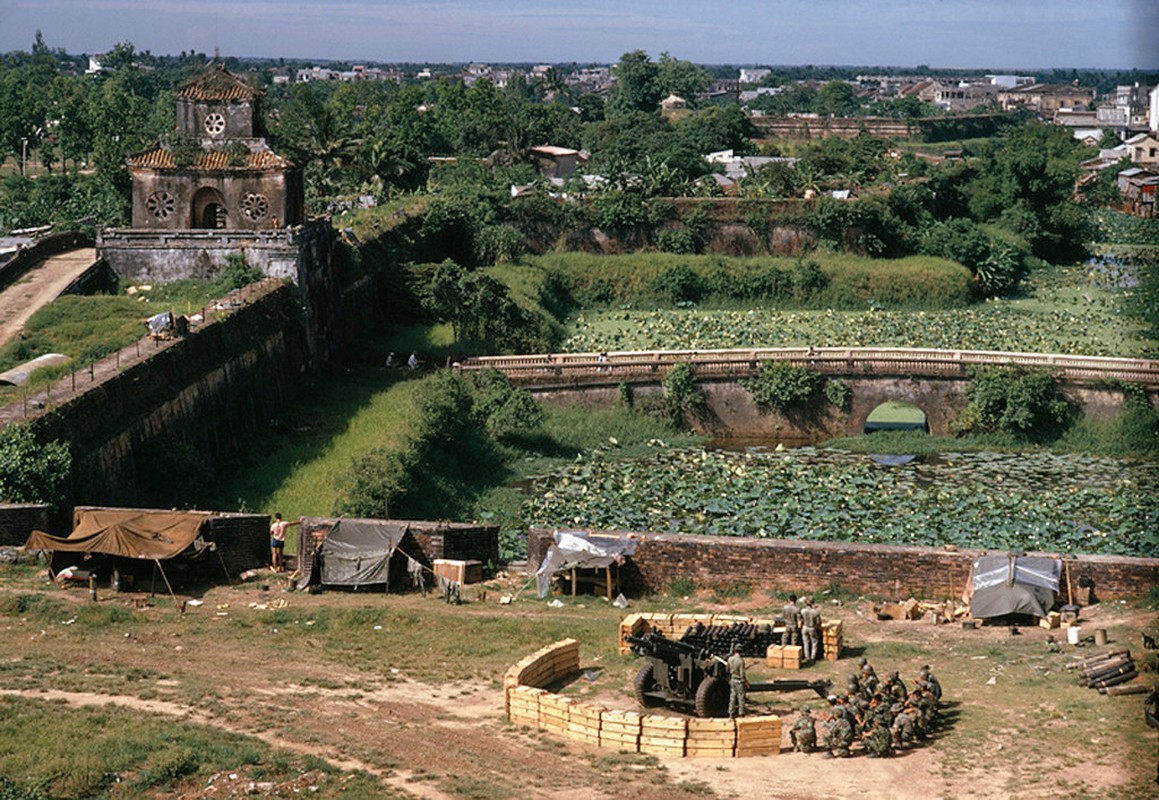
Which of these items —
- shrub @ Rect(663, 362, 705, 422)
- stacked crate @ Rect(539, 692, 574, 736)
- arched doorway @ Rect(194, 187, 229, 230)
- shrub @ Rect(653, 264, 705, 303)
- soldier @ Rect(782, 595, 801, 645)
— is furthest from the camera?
shrub @ Rect(653, 264, 705, 303)

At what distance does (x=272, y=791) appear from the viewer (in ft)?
70.4

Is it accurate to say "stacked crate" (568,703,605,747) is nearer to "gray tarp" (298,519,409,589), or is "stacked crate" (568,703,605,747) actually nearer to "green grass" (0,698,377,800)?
"green grass" (0,698,377,800)

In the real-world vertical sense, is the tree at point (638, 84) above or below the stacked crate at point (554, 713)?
above

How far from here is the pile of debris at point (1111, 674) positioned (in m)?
25.0

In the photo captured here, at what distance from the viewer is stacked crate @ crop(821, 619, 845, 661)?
2766 cm

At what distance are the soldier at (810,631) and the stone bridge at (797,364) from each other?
29.8 m

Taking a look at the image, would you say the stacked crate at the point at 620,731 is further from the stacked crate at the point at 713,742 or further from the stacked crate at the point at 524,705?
the stacked crate at the point at 524,705

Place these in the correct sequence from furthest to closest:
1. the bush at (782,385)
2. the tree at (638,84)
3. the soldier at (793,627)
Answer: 1. the tree at (638,84)
2. the bush at (782,385)
3. the soldier at (793,627)

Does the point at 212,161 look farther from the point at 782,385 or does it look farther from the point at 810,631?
the point at 810,631

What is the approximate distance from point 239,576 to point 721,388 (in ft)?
90.9

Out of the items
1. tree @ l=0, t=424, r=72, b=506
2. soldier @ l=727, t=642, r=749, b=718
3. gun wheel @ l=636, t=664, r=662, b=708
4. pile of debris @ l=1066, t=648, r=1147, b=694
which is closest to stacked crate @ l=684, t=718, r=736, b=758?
soldier @ l=727, t=642, r=749, b=718

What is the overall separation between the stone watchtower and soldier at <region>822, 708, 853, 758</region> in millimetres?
36059

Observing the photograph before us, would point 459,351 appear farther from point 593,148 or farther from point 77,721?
point 593,148

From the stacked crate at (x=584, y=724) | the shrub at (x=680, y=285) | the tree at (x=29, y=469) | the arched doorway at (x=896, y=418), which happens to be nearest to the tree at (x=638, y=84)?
the shrub at (x=680, y=285)
